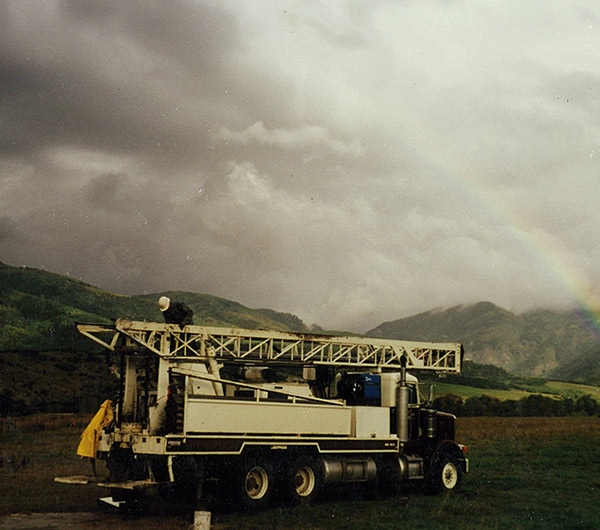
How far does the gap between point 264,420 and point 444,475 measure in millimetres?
6996

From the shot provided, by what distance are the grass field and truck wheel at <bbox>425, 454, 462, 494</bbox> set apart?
40 cm

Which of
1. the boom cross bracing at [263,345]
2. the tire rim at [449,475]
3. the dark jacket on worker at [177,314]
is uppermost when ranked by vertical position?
the dark jacket on worker at [177,314]

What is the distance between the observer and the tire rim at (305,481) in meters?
18.3

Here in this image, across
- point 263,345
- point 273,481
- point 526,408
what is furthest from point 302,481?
point 526,408

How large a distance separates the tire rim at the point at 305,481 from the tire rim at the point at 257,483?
1102 millimetres

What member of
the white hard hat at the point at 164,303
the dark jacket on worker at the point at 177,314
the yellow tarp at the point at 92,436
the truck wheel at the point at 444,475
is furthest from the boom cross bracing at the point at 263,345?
the truck wheel at the point at 444,475

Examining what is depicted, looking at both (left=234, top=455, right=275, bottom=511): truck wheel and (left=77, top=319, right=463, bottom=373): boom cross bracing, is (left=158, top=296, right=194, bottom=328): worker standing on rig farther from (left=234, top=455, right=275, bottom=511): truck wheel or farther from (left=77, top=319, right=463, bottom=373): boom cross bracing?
(left=234, top=455, right=275, bottom=511): truck wheel

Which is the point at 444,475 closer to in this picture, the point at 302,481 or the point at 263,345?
the point at 302,481

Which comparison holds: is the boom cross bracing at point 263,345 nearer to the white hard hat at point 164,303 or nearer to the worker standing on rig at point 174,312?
the worker standing on rig at point 174,312

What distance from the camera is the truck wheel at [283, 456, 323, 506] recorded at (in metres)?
17.8

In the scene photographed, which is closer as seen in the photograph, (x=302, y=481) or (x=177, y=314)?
(x=302, y=481)

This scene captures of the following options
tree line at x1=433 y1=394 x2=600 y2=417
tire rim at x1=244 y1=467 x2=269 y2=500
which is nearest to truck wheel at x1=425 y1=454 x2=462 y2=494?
tire rim at x1=244 y1=467 x2=269 y2=500

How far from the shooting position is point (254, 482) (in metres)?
17.5

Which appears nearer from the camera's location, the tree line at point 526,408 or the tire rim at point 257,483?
the tire rim at point 257,483
